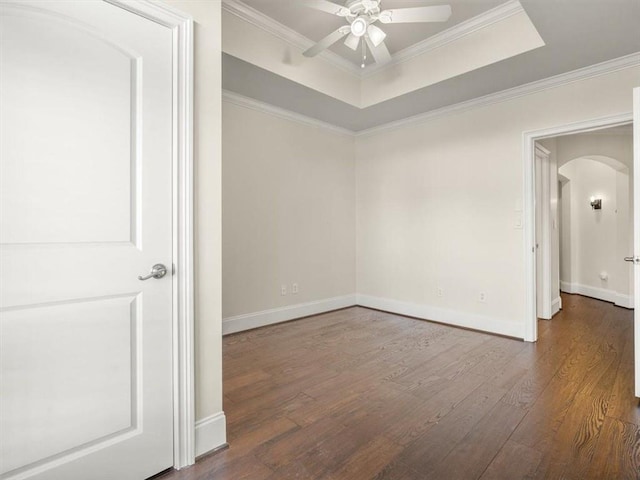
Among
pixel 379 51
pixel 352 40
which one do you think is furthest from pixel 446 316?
pixel 352 40

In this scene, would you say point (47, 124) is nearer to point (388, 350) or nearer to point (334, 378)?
point (334, 378)

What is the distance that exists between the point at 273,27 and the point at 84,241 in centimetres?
265

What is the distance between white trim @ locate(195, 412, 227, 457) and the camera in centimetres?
167

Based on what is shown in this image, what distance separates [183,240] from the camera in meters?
1.59

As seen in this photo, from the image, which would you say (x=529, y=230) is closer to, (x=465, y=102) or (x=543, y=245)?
(x=543, y=245)

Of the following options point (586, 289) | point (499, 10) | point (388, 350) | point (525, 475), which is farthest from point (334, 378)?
point (586, 289)

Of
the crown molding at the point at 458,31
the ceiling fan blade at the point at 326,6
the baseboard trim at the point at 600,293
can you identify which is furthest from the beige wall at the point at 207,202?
the baseboard trim at the point at 600,293

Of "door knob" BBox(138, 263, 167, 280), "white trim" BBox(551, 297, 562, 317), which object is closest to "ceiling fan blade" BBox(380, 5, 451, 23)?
"door knob" BBox(138, 263, 167, 280)

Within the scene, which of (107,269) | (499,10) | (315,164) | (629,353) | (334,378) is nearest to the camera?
(107,269)

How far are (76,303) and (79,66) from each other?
0.94m

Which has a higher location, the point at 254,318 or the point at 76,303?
the point at 76,303

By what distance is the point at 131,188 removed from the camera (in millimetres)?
1463

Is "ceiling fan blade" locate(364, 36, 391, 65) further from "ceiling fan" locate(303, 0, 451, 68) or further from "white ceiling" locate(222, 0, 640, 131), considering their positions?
"white ceiling" locate(222, 0, 640, 131)

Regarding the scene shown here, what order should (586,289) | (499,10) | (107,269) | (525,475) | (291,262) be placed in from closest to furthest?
(107,269) → (525,475) → (499,10) → (291,262) → (586,289)
